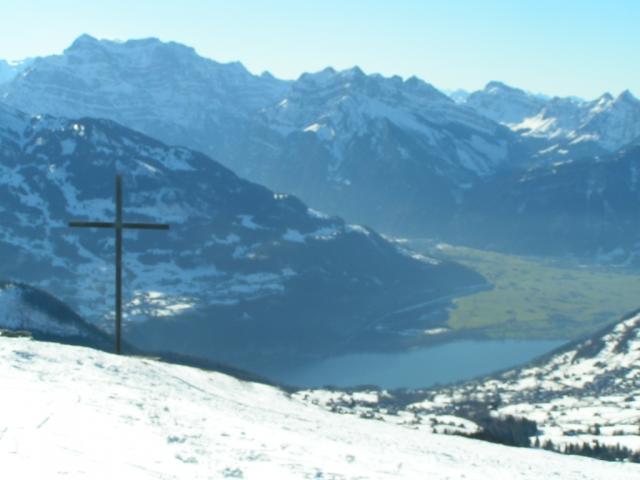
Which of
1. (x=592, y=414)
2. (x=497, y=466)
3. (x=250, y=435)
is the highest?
(x=250, y=435)

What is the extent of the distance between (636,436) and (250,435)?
12443 cm

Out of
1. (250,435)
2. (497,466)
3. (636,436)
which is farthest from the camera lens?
(636,436)

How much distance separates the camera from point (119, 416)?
29891 millimetres

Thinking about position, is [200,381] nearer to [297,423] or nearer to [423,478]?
[297,423]

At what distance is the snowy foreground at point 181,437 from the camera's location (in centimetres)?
2450

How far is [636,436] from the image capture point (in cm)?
14175

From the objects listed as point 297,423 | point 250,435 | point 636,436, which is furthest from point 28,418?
point 636,436

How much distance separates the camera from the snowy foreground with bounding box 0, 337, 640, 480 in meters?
24.5

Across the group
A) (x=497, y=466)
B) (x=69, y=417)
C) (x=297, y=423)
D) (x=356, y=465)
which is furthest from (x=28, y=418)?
(x=497, y=466)

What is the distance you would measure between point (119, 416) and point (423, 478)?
33.8 ft

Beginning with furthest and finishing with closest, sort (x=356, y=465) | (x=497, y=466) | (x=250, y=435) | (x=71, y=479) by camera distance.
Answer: (x=497, y=466), (x=250, y=435), (x=356, y=465), (x=71, y=479)

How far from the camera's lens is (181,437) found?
93.2ft

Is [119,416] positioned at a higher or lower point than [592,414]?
higher

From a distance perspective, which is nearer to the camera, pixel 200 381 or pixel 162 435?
pixel 162 435
